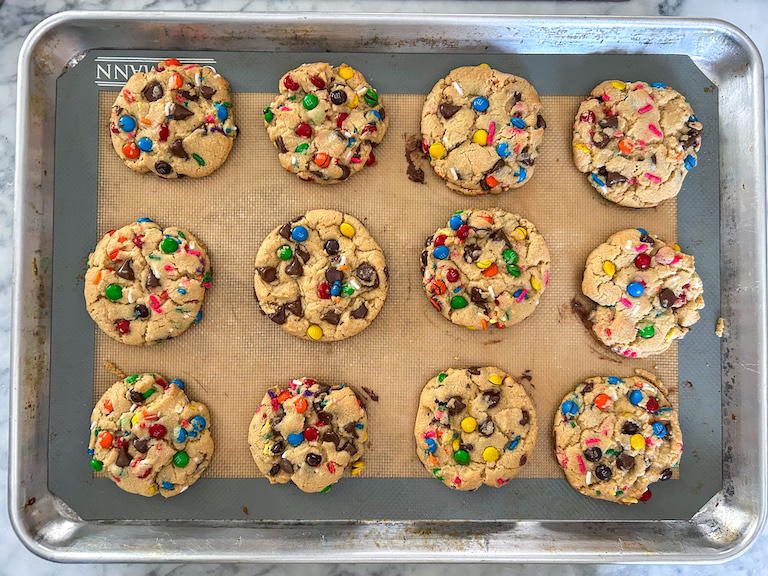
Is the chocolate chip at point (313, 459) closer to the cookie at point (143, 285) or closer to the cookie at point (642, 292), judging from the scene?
the cookie at point (143, 285)

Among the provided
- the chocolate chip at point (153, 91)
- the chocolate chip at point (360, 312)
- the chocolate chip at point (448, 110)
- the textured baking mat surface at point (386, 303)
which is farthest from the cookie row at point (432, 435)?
the chocolate chip at point (153, 91)

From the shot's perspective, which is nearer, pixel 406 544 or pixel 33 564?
pixel 406 544

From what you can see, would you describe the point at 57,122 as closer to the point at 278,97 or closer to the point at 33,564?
the point at 278,97

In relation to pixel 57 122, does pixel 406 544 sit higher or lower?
lower

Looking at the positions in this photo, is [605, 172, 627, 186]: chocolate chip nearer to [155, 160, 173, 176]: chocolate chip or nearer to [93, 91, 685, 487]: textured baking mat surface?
[93, 91, 685, 487]: textured baking mat surface

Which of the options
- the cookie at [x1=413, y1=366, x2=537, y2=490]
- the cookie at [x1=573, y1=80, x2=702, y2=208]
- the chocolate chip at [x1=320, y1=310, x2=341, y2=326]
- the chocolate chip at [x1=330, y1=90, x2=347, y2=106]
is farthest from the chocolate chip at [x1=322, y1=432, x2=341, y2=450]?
the cookie at [x1=573, y1=80, x2=702, y2=208]

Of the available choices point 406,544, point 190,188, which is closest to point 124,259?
point 190,188

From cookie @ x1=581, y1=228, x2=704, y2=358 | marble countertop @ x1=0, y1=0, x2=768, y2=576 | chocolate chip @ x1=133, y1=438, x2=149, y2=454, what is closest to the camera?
chocolate chip @ x1=133, y1=438, x2=149, y2=454
